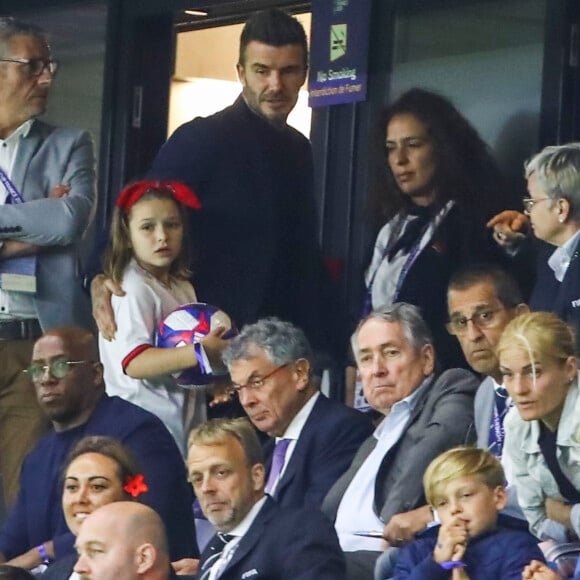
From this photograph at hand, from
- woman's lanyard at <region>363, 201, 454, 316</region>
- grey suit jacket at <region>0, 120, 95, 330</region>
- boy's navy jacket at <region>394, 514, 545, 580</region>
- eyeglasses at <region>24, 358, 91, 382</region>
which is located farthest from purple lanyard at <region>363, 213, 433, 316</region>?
boy's navy jacket at <region>394, 514, 545, 580</region>

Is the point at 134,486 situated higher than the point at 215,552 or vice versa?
the point at 134,486

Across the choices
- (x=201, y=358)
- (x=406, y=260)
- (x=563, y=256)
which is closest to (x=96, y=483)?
(x=201, y=358)

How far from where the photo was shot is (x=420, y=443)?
6609 millimetres

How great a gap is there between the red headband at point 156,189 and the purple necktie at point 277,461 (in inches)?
45.6

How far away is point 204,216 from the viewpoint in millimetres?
8023

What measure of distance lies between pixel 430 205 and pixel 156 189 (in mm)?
1040

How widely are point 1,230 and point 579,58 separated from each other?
231 centimetres

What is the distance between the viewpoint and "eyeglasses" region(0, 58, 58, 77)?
8211 mm

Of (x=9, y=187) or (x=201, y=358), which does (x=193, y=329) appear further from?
(x=9, y=187)

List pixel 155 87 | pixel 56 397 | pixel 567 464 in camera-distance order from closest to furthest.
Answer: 1. pixel 567 464
2. pixel 56 397
3. pixel 155 87

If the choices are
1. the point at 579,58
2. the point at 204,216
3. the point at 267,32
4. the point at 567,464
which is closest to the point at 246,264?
the point at 204,216

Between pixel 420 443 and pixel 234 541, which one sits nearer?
pixel 234 541

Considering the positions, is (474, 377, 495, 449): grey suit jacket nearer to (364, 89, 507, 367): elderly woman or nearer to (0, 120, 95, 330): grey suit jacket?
(364, 89, 507, 367): elderly woman

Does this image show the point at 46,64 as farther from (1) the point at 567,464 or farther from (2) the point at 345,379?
(1) the point at 567,464
